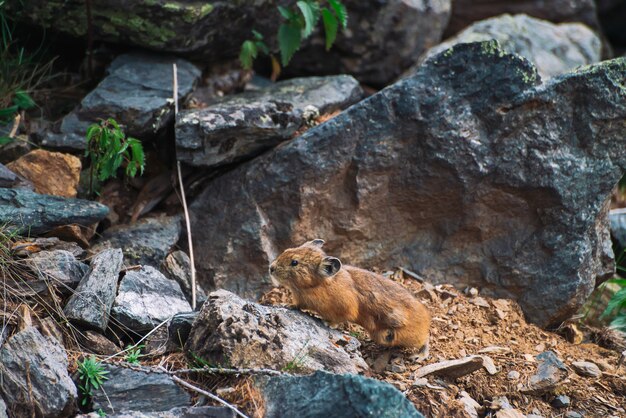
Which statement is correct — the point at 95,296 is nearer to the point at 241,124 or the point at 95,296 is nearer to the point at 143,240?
the point at 143,240

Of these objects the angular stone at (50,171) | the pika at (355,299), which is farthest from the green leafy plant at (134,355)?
the angular stone at (50,171)

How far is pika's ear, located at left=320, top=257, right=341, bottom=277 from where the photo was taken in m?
5.97

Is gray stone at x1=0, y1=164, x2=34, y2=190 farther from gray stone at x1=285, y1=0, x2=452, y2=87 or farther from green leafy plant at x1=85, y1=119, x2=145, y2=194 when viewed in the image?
gray stone at x1=285, y1=0, x2=452, y2=87

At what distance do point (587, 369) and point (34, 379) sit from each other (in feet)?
14.5

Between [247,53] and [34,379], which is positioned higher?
[247,53]

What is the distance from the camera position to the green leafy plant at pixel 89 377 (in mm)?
5035

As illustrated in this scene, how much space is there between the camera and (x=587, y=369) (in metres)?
6.33

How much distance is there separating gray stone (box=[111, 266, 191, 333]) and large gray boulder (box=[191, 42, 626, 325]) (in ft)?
3.44

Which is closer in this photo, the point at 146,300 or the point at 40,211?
the point at 146,300

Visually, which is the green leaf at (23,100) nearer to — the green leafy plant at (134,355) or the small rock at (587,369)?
the green leafy plant at (134,355)

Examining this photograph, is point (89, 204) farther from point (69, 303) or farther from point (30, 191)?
point (69, 303)

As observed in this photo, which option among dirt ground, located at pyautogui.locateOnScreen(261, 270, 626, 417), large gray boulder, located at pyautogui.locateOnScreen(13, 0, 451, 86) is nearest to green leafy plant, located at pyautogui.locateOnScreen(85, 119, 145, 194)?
large gray boulder, located at pyautogui.locateOnScreen(13, 0, 451, 86)

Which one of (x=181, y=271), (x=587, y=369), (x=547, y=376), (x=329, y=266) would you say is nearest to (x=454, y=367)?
(x=547, y=376)

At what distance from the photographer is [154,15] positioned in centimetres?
748
